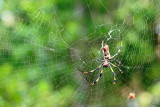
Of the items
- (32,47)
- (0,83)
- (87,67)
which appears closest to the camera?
(87,67)

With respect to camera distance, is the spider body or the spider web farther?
the spider web

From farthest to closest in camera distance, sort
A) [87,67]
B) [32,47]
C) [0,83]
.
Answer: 1. [32,47]
2. [0,83]
3. [87,67]

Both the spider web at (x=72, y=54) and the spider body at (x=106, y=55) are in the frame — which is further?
the spider web at (x=72, y=54)

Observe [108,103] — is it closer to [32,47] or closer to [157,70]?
[157,70]

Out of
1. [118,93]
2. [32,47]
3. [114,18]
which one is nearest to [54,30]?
[32,47]

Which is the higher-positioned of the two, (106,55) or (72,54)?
(72,54)

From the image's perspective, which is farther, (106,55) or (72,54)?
(72,54)

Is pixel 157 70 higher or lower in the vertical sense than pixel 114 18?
lower

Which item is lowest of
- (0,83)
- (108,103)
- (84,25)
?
(108,103)
